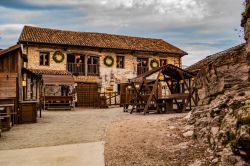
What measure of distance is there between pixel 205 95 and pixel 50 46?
63.9 ft

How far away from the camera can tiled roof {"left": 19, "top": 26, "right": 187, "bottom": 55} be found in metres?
25.3

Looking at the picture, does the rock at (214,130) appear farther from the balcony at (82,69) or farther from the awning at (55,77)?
the balcony at (82,69)

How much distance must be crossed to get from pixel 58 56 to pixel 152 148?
66.8ft

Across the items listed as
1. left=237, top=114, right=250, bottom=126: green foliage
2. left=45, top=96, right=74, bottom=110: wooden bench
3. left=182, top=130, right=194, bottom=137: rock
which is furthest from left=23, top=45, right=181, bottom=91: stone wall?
left=237, top=114, right=250, bottom=126: green foliage

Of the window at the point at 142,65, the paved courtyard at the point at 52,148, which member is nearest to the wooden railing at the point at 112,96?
the window at the point at 142,65

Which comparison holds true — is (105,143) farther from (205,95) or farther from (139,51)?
(139,51)

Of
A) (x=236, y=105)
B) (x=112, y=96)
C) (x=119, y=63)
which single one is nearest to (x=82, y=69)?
(x=119, y=63)

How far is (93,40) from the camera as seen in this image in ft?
90.8

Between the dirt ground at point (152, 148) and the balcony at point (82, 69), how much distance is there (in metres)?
17.8

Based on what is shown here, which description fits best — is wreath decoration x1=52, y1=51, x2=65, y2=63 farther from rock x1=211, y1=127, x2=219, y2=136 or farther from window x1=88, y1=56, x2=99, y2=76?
rock x1=211, y1=127, x2=219, y2=136

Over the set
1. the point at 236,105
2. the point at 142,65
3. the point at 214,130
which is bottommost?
the point at 214,130

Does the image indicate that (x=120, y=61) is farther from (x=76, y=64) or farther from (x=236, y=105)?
(x=236, y=105)

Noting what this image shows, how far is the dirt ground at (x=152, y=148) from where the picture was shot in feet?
18.0

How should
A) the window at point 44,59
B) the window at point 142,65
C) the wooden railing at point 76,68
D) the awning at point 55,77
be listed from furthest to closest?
the window at point 142,65
the wooden railing at point 76,68
the window at point 44,59
the awning at point 55,77
